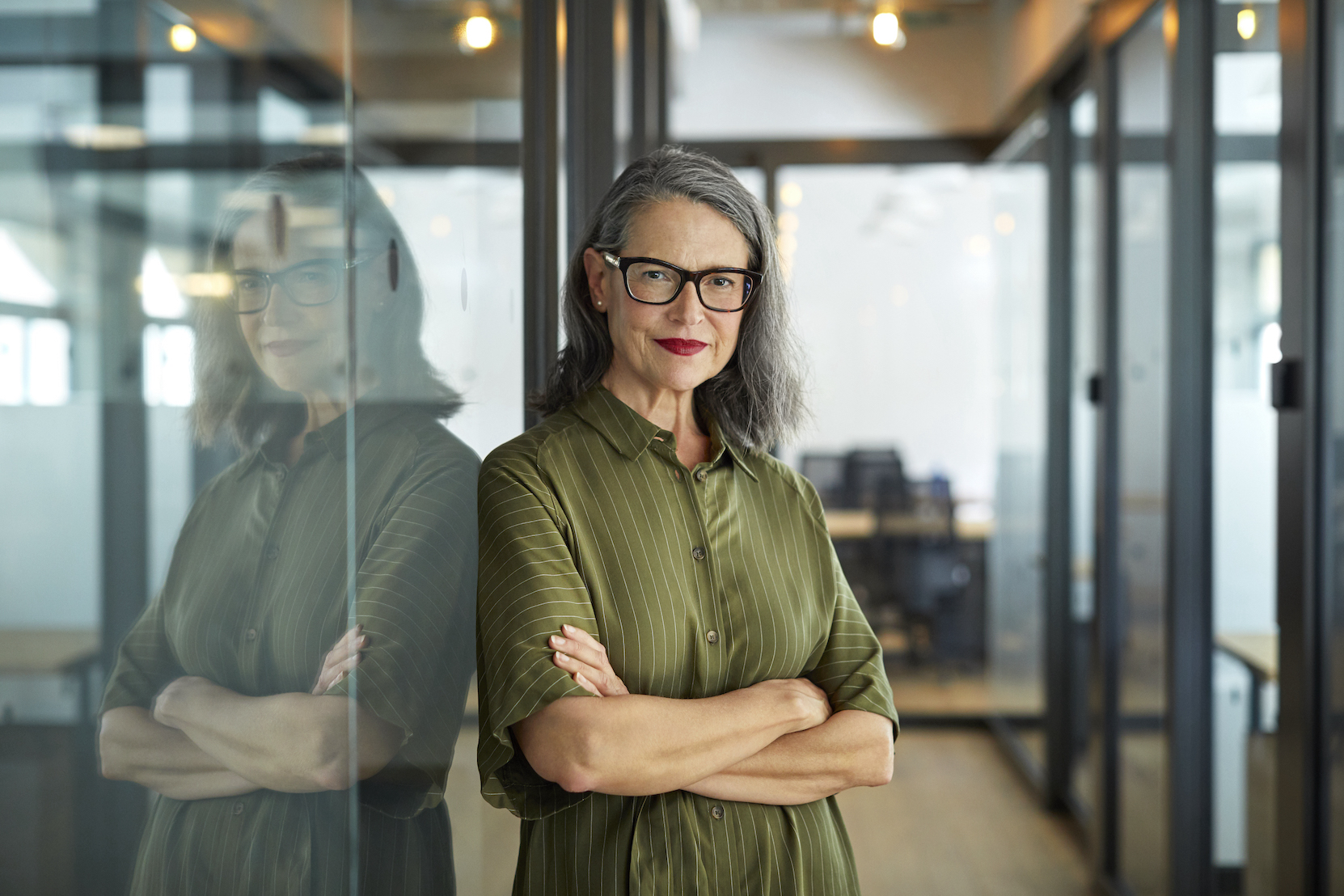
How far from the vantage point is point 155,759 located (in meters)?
0.58

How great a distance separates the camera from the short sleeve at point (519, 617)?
1.14m

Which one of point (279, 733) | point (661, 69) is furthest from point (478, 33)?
point (661, 69)

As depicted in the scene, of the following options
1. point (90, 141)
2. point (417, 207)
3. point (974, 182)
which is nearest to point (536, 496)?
point (417, 207)

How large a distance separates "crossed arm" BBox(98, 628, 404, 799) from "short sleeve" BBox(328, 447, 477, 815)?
0.03 meters

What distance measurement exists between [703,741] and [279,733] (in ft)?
1.82

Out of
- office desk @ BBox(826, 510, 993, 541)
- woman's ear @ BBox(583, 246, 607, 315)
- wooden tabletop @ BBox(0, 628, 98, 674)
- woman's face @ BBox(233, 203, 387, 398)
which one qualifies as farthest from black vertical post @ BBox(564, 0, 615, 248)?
office desk @ BBox(826, 510, 993, 541)

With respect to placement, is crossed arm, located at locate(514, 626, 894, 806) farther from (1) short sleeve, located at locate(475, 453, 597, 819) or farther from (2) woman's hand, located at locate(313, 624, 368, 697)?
(2) woman's hand, located at locate(313, 624, 368, 697)

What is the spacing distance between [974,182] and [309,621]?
5092 mm

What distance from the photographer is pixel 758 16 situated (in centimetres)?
489

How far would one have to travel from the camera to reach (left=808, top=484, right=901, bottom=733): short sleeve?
133 cm

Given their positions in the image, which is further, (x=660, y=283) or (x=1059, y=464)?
(x=1059, y=464)

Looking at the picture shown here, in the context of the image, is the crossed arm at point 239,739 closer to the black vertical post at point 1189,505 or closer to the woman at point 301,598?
the woman at point 301,598

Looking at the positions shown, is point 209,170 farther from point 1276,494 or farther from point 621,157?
point 1276,494

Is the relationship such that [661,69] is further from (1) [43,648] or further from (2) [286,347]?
(1) [43,648]
